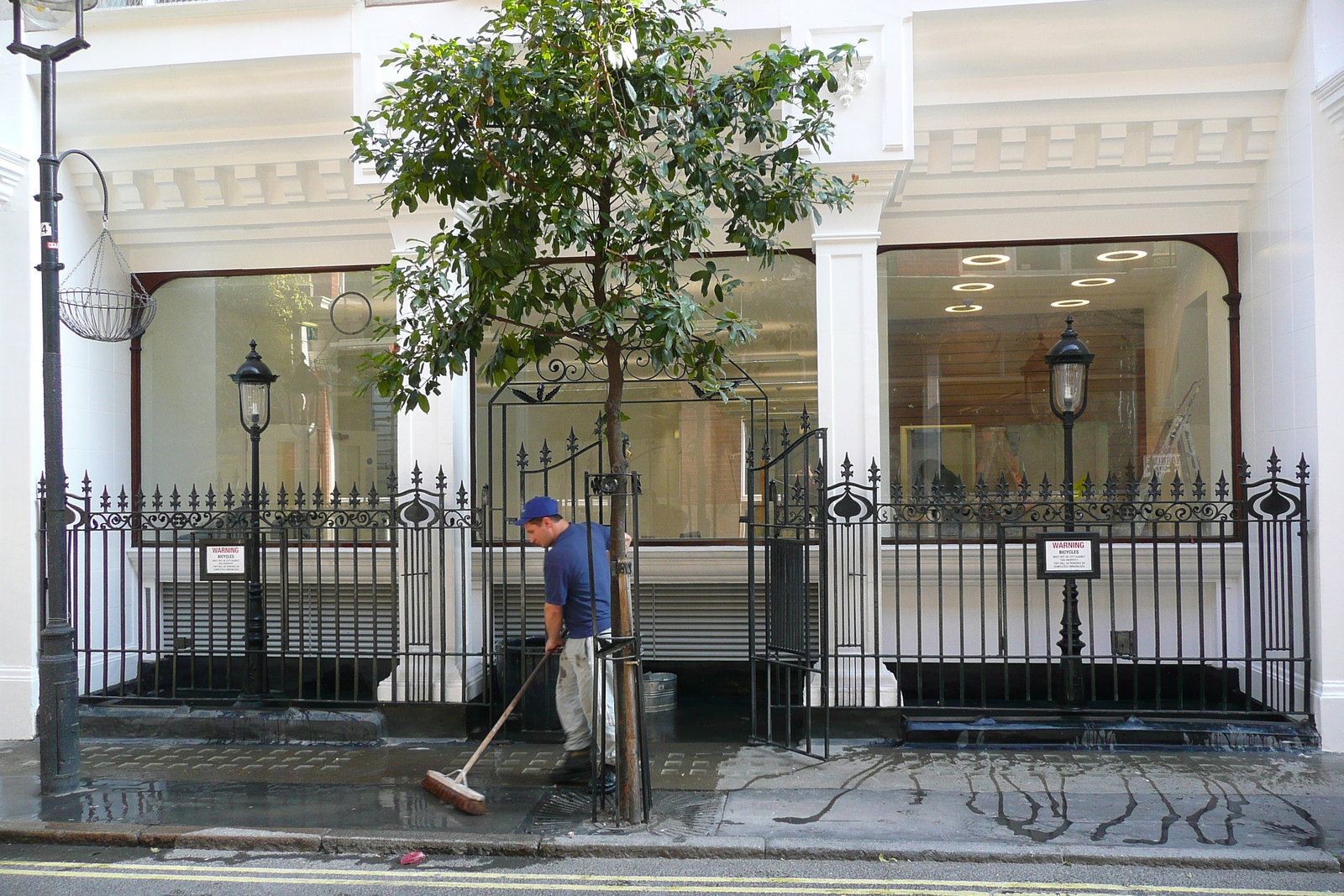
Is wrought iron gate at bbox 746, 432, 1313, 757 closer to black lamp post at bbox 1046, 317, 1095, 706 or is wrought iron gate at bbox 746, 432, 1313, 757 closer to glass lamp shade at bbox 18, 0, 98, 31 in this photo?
black lamp post at bbox 1046, 317, 1095, 706

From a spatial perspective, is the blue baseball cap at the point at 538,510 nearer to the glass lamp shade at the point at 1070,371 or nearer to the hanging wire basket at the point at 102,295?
the hanging wire basket at the point at 102,295

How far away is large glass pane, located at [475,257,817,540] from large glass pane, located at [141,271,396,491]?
1.28 metres

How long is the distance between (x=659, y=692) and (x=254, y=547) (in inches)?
140

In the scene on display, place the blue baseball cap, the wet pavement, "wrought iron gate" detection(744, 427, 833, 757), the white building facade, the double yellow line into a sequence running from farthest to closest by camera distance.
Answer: the white building facade < "wrought iron gate" detection(744, 427, 833, 757) < the blue baseball cap < the wet pavement < the double yellow line

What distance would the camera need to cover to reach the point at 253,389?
8.66 meters

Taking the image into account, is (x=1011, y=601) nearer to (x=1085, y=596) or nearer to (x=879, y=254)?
(x=1085, y=596)

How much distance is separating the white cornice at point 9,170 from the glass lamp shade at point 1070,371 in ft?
27.3

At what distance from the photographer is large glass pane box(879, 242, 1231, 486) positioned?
30.1 feet

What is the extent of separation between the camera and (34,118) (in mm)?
8688

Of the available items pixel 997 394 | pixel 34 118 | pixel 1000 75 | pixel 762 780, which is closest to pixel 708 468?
pixel 997 394

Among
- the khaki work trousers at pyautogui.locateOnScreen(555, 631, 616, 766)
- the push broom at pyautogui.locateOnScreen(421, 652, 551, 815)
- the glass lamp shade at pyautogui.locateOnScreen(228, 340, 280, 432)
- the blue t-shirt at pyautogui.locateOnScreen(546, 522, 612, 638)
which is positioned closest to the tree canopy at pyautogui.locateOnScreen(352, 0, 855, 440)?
the blue t-shirt at pyautogui.locateOnScreen(546, 522, 612, 638)

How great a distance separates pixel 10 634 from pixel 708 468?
6002 millimetres

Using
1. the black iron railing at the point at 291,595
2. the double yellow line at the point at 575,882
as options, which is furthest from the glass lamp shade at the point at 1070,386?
the black iron railing at the point at 291,595

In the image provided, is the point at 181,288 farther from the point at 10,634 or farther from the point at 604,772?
the point at 604,772
